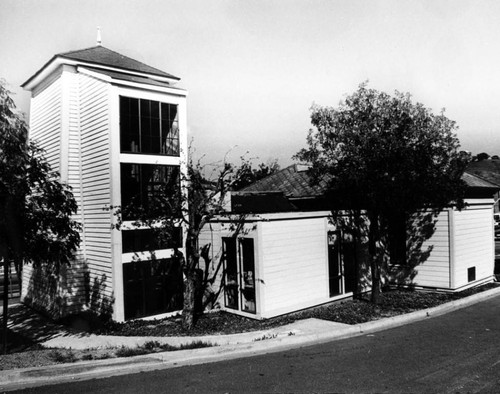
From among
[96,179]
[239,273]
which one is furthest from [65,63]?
[239,273]

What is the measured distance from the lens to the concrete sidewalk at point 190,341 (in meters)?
8.13

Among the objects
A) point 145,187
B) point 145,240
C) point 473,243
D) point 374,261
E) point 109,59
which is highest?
point 109,59

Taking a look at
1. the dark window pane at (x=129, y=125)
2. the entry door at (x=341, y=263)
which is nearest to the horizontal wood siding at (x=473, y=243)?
the entry door at (x=341, y=263)

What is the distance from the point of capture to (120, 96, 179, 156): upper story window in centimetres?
1428

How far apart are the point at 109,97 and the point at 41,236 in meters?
5.54

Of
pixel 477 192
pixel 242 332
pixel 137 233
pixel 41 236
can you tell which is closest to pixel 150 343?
pixel 242 332

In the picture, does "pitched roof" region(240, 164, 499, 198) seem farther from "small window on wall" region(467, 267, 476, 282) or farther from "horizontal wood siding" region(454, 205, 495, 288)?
"small window on wall" region(467, 267, 476, 282)

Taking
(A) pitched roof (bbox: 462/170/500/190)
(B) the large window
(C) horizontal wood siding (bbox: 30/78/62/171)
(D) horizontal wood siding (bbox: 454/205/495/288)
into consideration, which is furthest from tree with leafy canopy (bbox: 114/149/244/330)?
(A) pitched roof (bbox: 462/170/500/190)

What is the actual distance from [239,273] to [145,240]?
3493 millimetres

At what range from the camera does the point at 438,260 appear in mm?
15906

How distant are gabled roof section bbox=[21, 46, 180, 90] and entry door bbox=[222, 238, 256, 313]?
6.54 metres

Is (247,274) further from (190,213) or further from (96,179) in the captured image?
(96,179)

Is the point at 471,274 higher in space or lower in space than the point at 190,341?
higher

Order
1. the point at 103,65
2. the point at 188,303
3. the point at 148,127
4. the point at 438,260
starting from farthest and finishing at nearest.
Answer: the point at 438,260 → the point at 103,65 → the point at 148,127 → the point at 188,303
